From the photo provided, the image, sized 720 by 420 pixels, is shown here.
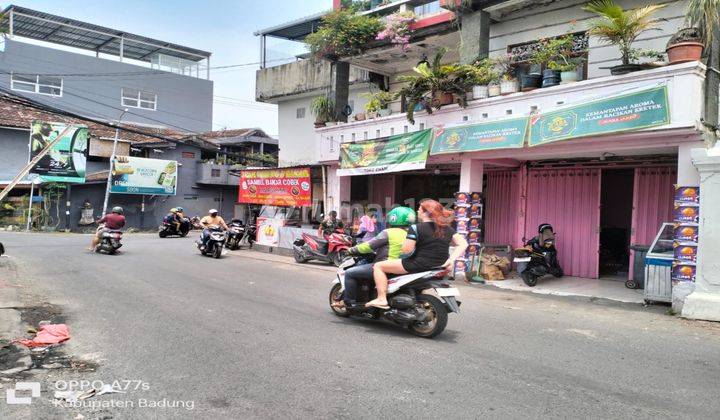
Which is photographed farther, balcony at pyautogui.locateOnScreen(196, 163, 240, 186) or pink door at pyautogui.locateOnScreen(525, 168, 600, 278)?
balcony at pyautogui.locateOnScreen(196, 163, 240, 186)

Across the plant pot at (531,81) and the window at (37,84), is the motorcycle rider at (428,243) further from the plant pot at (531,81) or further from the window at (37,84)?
the window at (37,84)

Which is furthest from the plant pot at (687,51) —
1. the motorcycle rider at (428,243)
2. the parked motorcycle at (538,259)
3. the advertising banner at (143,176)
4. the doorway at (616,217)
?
the advertising banner at (143,176)

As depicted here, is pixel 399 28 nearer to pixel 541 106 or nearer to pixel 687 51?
pixel 541 106

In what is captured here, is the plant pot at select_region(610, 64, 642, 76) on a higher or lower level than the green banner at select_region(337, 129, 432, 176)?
higher

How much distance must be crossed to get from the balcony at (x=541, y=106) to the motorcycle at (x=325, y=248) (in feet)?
8.37

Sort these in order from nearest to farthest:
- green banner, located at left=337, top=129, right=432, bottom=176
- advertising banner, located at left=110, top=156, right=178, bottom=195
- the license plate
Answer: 1. the license plate
2. green banner, located at left=337, top=129, right=432, bottom=176
3. advertising banner, located at left=110, top=156, right=178, bottom=195

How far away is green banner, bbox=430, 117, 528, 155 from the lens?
34.5 feet

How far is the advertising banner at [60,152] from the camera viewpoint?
26938 mm

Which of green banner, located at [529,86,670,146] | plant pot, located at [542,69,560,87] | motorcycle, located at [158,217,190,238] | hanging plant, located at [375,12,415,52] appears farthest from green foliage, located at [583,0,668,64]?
motorcycle, located at [158,217,190,238]

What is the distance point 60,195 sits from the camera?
29.0m

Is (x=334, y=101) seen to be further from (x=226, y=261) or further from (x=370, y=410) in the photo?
(x=370, y=410)

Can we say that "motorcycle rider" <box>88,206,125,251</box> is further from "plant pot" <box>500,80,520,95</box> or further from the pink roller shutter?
"plant pot" <box>500,80,520,95</box>

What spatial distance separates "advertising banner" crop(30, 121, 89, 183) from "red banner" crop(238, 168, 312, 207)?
1280 centimetres

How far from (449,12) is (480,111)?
333 cm
